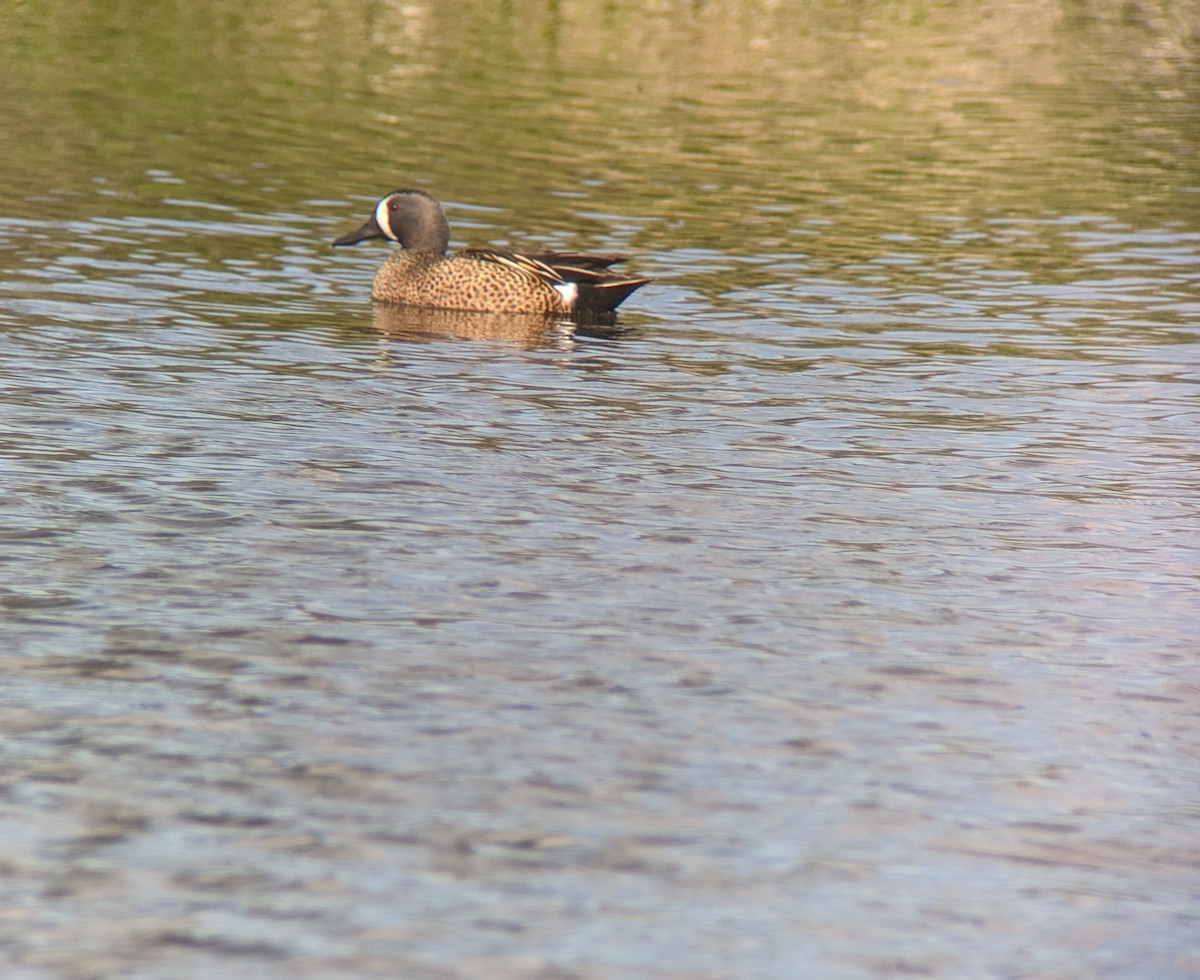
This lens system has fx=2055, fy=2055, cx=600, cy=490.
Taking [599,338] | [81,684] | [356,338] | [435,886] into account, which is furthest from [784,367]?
[435,886]

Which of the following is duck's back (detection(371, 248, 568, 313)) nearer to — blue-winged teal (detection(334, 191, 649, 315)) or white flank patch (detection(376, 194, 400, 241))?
blue-winged teal (detection(334, 191, 649, 315))

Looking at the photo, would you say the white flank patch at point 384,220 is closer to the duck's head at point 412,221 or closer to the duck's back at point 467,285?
the duck's head at point 412,221

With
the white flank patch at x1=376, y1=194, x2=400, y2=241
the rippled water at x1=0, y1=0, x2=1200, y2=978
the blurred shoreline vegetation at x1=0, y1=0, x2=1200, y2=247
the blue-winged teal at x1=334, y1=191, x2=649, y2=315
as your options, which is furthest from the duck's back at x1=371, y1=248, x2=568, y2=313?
the blurred shoreline vegetation at x1=0, y1=0, x2=1200, y2=247

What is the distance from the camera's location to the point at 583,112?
101 feet

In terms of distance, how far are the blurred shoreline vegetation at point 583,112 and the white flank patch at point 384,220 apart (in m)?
3.70

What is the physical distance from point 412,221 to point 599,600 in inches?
370

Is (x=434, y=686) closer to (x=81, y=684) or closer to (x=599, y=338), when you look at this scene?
(x=81, y=684)

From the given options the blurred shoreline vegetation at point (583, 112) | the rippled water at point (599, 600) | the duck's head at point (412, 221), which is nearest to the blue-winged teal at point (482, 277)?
the duck's head at point (412, 221)

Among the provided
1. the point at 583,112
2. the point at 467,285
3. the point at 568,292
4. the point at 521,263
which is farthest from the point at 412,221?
the point at 583,112

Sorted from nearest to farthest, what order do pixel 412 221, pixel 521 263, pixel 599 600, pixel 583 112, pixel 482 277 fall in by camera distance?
pixel 599 600 < pixel 521 263 < pixel 482 277 < pixel 412 221 < pixel 583 112

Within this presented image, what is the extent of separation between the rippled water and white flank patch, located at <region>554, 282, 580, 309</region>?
320 mm

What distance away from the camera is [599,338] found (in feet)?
50.9

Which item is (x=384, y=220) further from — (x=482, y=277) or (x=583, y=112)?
(x=583, y=112)

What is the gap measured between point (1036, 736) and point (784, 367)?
7.45 metres
